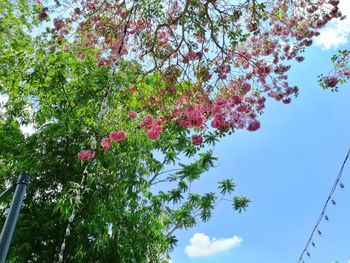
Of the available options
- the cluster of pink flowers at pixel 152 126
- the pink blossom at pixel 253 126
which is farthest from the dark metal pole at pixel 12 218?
the pink blossom at pixel 253 126

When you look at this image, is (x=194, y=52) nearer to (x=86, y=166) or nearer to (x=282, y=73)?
(x=282, y=73)

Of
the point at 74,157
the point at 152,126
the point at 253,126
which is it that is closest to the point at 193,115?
the point at 152,126

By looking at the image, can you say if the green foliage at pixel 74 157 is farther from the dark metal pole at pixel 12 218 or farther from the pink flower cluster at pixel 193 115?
the dark metal pole at pixel 12 218

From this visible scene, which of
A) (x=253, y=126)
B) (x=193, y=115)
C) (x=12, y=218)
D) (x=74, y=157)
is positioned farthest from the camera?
(x=74, y=157)

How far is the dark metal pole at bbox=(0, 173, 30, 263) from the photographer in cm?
212

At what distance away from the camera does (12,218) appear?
223 centimetres

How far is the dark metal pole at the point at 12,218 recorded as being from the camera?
212 cm

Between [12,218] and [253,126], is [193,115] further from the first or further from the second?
[12,218]

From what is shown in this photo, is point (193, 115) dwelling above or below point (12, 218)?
above

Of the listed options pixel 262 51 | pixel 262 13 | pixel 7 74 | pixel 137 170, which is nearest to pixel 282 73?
pixel 262 51

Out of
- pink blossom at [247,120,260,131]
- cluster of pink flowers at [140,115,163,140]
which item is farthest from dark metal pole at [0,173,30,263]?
pink blossom at [247,120,260,131]

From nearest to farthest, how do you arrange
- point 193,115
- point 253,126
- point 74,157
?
point 193,115 → point 253,126 → point 74,157

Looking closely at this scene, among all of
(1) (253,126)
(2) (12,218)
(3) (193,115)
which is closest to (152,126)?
(3) (193,115)

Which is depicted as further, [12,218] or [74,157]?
[74,157]
